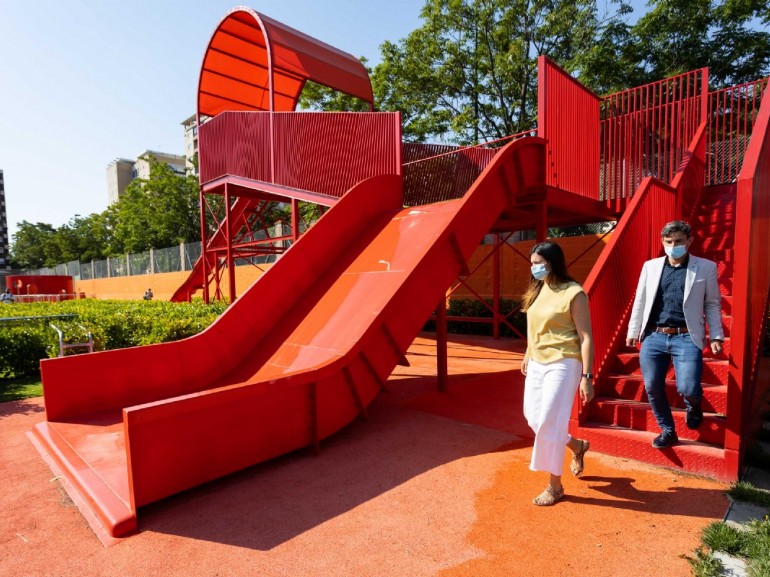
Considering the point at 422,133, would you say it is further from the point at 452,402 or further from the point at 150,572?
the point at 150,572

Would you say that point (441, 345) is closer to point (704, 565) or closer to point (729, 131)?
point (704, 565)

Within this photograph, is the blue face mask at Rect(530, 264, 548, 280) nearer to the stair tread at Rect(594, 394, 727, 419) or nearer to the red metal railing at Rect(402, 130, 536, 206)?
the stair tread at Rect(594, 394, 727, 419)

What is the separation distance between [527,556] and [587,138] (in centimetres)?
730

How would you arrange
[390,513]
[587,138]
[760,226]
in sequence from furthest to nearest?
[587,138] < [760,226] < [390,513]

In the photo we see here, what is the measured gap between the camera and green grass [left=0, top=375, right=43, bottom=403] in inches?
285

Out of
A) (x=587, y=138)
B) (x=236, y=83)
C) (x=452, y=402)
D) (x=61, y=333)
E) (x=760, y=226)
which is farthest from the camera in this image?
(x=236, y=83)

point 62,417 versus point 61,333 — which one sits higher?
point 61,333

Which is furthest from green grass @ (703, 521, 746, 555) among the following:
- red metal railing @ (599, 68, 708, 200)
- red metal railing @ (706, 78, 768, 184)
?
red metal railing @ (706, 78, 768, 184)

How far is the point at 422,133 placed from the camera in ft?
62.4

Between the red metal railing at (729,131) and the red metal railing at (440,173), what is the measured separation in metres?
3.59

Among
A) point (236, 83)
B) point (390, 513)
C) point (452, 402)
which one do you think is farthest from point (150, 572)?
point (236, 83)

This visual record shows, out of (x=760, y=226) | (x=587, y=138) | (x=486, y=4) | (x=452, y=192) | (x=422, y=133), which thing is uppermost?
(x=486, y=4)

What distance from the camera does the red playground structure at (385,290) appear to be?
3.61 m

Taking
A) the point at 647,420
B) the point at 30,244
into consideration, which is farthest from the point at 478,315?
the point at 30,244
